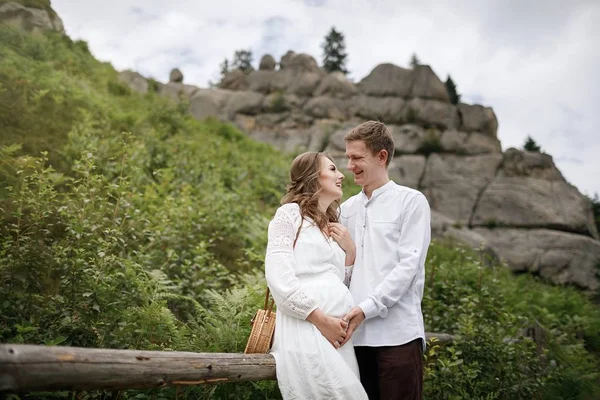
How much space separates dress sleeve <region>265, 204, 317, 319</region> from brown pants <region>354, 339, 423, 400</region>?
0.71m

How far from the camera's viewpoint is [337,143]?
28359 mm

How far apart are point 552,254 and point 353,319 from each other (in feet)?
71.8

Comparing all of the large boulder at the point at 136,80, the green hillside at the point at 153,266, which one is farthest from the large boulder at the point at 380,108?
the green hillside at the point at 153,266

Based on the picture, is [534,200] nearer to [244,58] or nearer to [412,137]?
[412,137]

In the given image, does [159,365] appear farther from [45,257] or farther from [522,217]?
[522,217]

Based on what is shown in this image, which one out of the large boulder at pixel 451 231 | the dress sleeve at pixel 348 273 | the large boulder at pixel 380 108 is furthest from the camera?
the large boulder at pixel 380 108

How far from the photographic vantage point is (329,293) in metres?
3.35

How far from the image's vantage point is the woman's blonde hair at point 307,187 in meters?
3.67

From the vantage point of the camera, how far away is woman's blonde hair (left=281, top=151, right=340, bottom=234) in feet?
12.0

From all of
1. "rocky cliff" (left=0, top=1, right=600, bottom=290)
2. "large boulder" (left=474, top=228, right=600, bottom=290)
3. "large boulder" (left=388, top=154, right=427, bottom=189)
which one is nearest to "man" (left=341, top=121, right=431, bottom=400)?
"rocky cliff" (left=0, top=1, right=600, bottom=290)

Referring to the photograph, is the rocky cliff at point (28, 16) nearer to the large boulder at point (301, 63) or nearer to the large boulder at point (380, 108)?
the large boulder at point (301, 63)

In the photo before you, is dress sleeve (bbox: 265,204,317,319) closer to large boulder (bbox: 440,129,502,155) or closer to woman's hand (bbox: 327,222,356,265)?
woman's hand (bbox: 327,222,356,265)

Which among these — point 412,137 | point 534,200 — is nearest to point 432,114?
point 412,137

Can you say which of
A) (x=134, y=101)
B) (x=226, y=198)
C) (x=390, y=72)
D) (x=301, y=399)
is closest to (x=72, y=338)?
(x=301, y=399)
